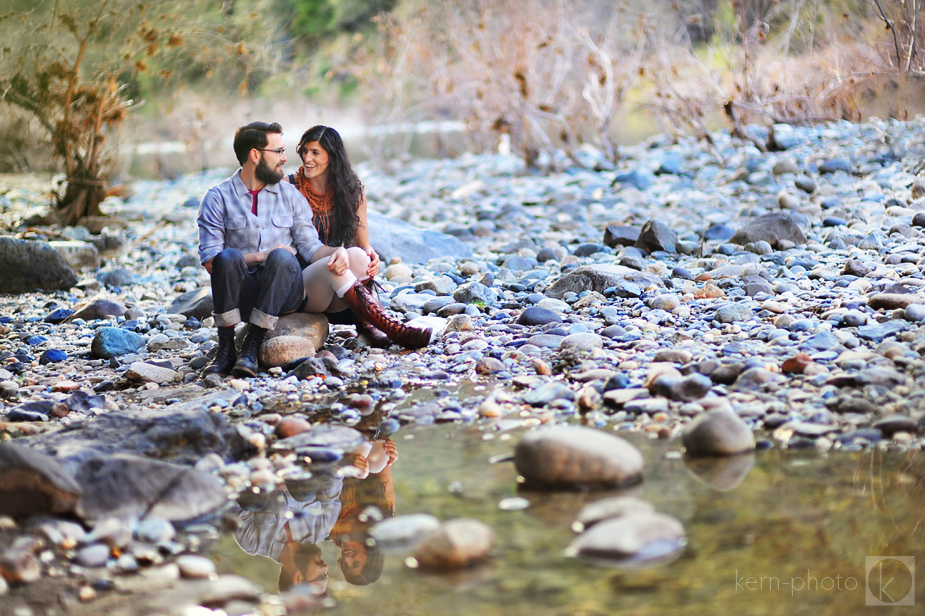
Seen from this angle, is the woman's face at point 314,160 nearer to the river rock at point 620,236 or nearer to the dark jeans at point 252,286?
the dark jeans at point 252,286

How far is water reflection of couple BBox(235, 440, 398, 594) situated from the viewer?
2215 millimetres

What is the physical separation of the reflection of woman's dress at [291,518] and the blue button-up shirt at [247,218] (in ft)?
4.69

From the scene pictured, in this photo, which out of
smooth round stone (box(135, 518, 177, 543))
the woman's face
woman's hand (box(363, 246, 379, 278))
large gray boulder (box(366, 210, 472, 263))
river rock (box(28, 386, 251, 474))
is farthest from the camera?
large gray boulder (box(366, 210, 472, 263))

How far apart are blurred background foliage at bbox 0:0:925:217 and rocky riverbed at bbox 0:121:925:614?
1222 mm

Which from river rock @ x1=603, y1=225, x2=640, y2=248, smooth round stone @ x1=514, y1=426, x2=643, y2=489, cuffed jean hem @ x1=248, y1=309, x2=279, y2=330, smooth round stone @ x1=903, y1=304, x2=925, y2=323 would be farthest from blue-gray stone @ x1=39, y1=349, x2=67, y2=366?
smooth round stone @ x1=903, y1=304, x2=925, y2=323

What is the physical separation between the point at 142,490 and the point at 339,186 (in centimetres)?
199

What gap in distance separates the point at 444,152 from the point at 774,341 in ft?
38.7

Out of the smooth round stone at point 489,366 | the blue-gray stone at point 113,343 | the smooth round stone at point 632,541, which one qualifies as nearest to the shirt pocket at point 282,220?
the smooth round stone at point 489,366

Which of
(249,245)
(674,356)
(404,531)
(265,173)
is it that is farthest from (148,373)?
(674,356)

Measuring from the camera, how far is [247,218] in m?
3.81

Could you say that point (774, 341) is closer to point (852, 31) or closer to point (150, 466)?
point (150, 466)

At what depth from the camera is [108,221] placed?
872cm

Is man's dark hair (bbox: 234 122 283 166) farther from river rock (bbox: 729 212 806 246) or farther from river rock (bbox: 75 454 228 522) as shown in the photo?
river rock (bbox: 729 212 806 246)

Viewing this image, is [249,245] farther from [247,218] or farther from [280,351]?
[280,351]
